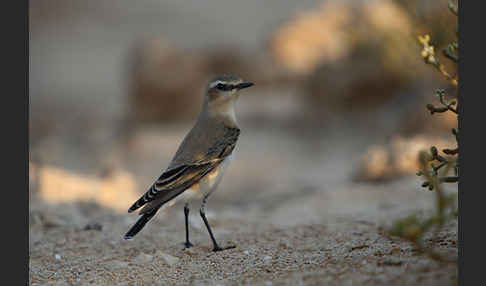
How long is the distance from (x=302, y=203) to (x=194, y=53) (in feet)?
28.8

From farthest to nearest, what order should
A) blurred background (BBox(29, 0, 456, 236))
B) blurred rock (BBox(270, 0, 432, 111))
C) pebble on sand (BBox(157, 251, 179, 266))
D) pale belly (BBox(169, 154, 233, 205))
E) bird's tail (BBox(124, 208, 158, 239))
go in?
blurred rock (BBox(270, 0, 432, 111))
blurred background (BBox(29, 0, 456, 236))
pale belly (BBox(169, 154, 233, 205))
pebble on sand (BBox(157, 251, 179, 266))
bird's tail (BBox(124, 208, 158, 239))

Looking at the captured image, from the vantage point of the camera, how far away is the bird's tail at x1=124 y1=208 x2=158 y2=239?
3932mm

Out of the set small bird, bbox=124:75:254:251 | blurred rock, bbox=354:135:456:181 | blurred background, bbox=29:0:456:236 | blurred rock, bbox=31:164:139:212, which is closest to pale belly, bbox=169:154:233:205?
small bird, bbox=124:75:254:251

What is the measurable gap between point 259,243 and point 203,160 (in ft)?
3.01

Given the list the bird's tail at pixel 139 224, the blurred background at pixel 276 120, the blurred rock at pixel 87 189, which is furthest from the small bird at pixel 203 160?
the blurred rock at pixel 87 189

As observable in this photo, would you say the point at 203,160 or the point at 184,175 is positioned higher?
the point at 203,160

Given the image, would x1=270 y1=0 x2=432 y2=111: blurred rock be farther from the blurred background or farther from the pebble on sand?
the pebble on sand

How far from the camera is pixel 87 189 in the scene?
784 centimetres

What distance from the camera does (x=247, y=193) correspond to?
30.6 feet

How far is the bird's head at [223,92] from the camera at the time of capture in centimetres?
491

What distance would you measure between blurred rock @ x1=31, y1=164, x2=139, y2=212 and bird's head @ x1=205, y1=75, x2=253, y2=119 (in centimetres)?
315

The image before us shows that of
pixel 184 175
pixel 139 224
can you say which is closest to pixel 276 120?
pixel 184 175

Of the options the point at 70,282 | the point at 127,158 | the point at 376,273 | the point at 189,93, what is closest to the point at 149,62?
the point at 189,93

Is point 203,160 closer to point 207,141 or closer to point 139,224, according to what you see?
point 207,141
